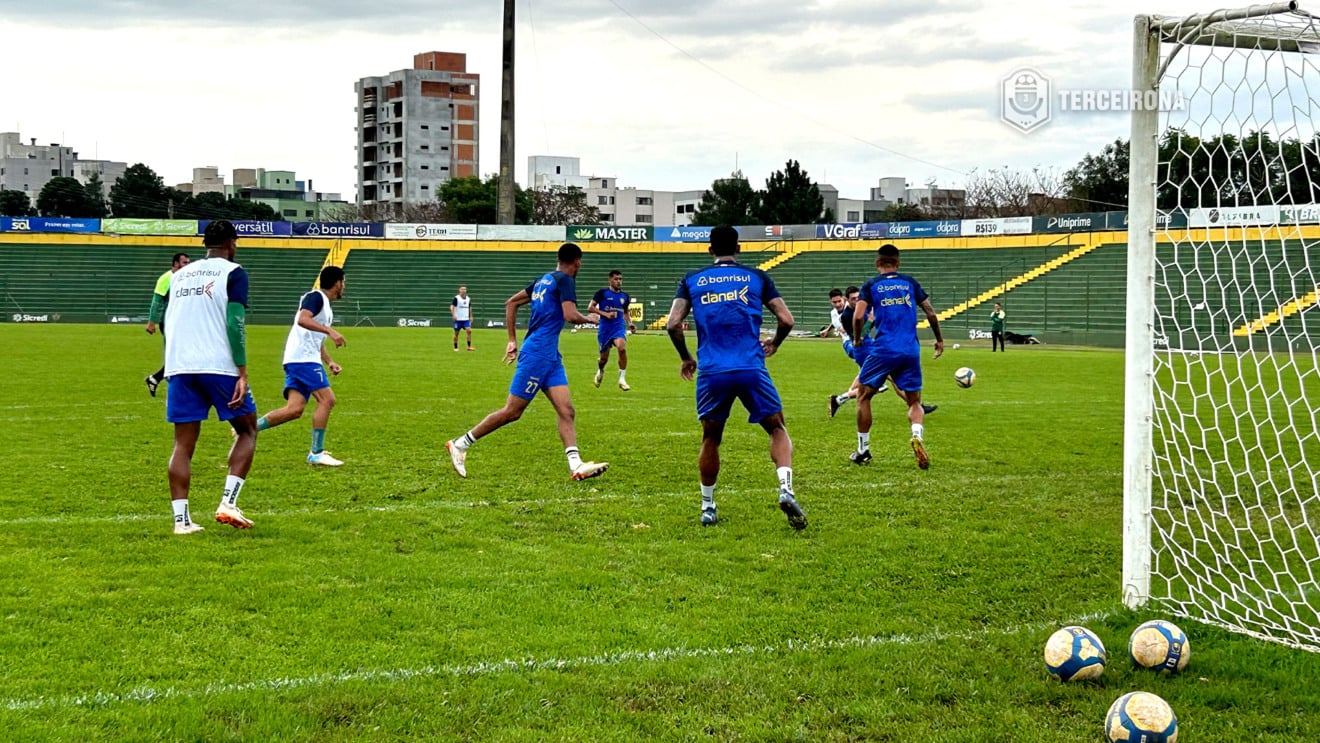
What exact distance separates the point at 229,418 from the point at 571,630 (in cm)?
315

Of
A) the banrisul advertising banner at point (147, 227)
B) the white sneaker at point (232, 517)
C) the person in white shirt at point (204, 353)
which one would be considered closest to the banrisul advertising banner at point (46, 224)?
the banrisul advertising banner at point (147, 227)

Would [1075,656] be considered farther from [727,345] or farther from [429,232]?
[429,232]

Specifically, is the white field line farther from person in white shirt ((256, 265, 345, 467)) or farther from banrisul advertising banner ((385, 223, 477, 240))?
banrisul advertising banner ((385, 223, 477, 240))

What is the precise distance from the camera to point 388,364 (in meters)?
23.6

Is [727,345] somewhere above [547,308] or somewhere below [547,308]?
below

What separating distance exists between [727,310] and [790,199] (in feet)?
243

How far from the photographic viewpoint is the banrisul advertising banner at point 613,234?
193 ft

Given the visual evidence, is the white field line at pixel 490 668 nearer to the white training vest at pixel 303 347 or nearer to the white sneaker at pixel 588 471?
the white sneaker at pixel 588 471

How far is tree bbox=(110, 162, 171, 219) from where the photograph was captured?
83.8 m

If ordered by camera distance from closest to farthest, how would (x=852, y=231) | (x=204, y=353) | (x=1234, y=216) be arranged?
(x=1234, y=216) < (x=204, y=353) < (x=852, y=231)

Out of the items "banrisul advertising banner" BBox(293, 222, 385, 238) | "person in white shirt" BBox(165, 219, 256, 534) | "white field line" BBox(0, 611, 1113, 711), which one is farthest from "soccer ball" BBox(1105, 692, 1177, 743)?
"banrisul advertising banner" BBox(293, 222, 385, 238)

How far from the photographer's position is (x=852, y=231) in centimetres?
5584

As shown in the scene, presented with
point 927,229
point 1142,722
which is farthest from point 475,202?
point 1142,722

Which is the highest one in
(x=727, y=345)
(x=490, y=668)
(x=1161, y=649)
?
(x=727, y=345)
